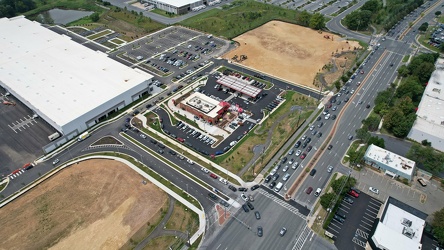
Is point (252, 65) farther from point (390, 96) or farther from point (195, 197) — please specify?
point (195, 197)

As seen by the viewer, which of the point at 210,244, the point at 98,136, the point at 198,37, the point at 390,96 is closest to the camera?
the point at 210,244

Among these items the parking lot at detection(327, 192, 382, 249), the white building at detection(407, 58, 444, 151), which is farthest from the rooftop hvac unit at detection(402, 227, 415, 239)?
the white building at detection(407, 58, 444, 151)

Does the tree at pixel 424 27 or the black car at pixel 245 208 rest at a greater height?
the tree at pixel 424 27

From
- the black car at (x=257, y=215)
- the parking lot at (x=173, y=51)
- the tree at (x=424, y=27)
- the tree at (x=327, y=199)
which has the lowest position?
the parking lot at (x=173, y=51)

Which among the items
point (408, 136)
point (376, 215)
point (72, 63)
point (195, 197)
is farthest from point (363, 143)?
point (72, 63)

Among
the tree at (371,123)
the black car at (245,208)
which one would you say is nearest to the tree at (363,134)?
the tree at (371,123)

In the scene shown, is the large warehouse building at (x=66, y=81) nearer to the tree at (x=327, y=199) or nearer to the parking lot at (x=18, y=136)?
the parking lot at (x=18, y=136)

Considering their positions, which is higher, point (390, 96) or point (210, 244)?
point (390, 96)

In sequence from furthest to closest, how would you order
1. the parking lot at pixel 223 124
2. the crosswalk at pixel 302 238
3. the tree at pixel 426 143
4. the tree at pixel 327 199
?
1. the parking lot at pixel 223 124
2. the tree at pixel 426 143
3. the tree at pixel 327 199
4. the crosswalk at pixel 302 238
